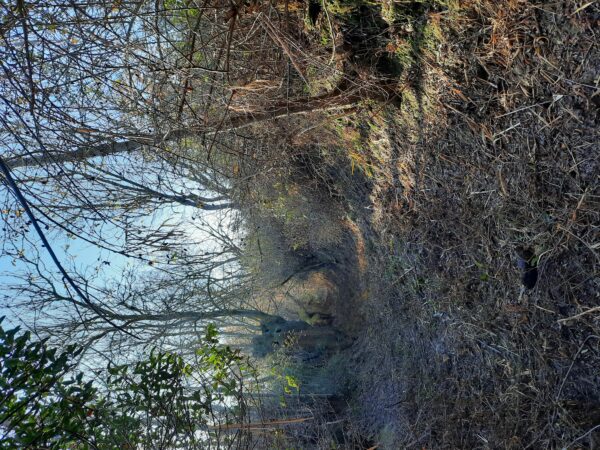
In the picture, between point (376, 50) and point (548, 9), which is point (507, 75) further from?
point (376, 50)

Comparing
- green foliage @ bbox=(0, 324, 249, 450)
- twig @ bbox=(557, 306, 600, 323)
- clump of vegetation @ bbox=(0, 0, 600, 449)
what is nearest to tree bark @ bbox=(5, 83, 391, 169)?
clump of vegetation @ bbox=(0, 0, 600, 449)

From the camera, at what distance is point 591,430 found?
3.14 m

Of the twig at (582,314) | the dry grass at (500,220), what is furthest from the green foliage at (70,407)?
the twig at (582,314)

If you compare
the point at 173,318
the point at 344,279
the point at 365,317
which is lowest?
the point at 365,317

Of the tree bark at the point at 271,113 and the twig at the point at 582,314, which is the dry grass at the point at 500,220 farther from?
the tree bark at the point at 271,113

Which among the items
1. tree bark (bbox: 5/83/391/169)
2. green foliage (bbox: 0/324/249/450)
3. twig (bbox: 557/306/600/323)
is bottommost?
twig (bbox: 557/306/600/323)

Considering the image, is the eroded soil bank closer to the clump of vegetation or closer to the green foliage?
the clump of vegetation

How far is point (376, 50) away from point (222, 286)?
6.92 m

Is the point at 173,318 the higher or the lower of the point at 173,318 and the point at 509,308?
the higher

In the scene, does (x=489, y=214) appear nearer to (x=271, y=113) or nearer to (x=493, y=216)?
(x=493, y=216)

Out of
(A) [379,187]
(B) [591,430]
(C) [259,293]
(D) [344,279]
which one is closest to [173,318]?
(C) [259,293]

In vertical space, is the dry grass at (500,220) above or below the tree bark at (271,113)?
below

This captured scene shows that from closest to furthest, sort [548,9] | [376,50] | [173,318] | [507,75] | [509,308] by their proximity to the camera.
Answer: [548,9] → [507,75] → [509,308] → [376,50] → [173,318]

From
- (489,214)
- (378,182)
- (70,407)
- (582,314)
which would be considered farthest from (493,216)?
(70,407)
